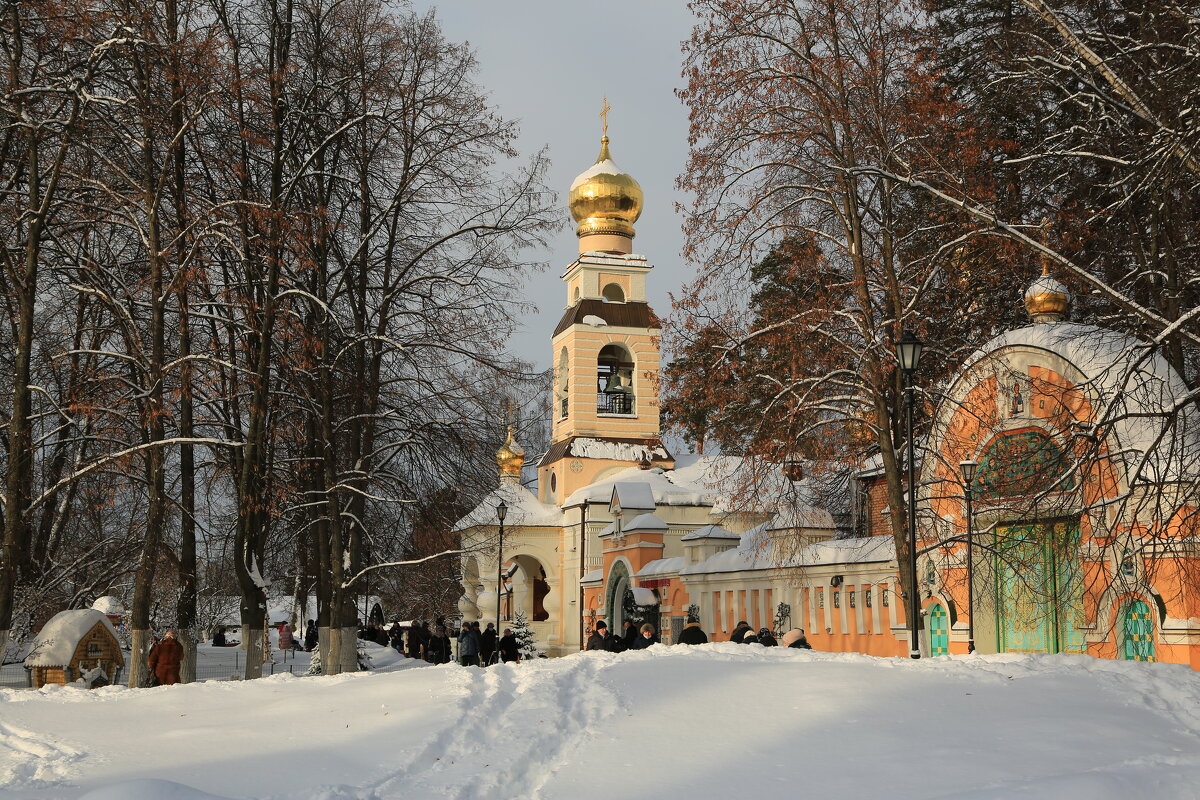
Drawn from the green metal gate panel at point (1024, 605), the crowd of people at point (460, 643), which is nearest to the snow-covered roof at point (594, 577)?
the crowd of people at point (460, 643)

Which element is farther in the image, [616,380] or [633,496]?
[616,380]

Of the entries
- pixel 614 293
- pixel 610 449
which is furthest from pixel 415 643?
pixel 614 293

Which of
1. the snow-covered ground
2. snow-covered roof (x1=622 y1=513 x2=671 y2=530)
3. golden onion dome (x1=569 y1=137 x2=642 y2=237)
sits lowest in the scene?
the snow-covered ground

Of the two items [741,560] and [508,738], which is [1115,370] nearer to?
[508,738]

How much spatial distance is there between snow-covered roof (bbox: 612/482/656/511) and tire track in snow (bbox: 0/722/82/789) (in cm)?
2995

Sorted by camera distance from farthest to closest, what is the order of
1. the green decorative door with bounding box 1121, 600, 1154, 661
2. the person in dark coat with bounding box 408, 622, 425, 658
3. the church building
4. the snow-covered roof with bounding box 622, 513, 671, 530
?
the person in dark coat with bounding box 408, 622, 425, 658
the snow-covered roof with bounding box 622, 513, 671, 530
the green decorative door with bounding box 1121, 600, 1154, 661
the church building

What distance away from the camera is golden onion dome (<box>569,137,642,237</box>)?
52312 mm

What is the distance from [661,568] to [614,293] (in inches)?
793

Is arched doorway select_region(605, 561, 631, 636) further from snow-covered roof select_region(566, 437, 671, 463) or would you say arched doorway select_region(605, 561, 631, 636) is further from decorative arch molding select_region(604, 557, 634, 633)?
snow-covered roof select_region(566, 437, 671, 463)

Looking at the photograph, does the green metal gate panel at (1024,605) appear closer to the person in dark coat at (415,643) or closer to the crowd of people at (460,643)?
the crowd of people at (460,643)

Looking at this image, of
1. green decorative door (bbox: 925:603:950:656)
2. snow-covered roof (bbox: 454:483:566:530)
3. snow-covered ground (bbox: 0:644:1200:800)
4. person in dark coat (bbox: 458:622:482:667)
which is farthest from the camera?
snow-covered roof (bbox: 454:483:566:530)

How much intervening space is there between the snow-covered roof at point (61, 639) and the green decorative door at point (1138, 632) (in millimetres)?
16292

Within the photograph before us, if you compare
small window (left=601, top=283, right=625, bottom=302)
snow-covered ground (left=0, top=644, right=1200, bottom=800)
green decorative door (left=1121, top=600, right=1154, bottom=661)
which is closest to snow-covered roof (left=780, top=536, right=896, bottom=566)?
green decorative door (left=1121, top=600, right=1154, bottom=661)

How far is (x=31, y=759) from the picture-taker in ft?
34.1
